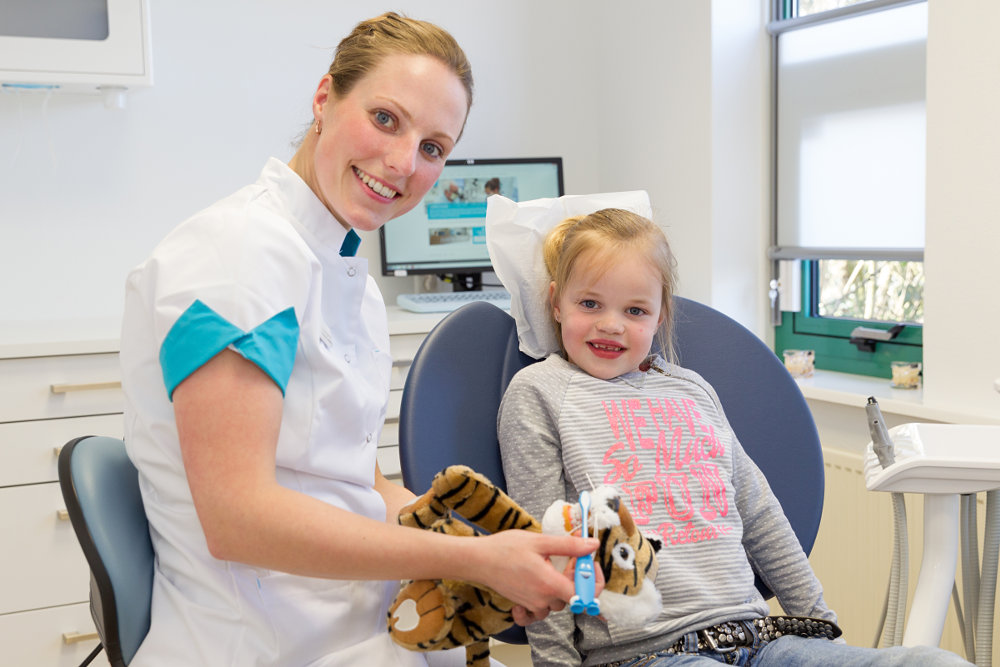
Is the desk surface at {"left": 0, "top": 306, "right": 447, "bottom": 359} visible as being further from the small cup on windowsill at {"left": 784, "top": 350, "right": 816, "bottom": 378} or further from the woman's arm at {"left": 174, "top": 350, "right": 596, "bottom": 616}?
the woman's arm at {"left": 174, "top": 350, "right": 596, "bottom": 616}

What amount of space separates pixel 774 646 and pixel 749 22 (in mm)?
1990

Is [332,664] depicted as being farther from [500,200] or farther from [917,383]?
[917,383]

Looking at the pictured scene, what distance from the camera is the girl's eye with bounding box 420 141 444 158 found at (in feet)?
3.65

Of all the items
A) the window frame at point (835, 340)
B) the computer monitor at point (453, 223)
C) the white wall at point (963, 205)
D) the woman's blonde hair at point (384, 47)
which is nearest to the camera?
the woman's blonde hair at point (384, 47)

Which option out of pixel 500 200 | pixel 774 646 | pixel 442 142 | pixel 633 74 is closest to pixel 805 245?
pixel 633 74

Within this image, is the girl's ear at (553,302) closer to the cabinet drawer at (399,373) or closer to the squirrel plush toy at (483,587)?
the squirrel plush toy at (483,587)

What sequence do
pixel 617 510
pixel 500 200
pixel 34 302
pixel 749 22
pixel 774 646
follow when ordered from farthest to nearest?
1. pixel 749 22
2. pixel 34 302
3. pixel 500 200
4. pixel 774 646
5. pixel 617 510

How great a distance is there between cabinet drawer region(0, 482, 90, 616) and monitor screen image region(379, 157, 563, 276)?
3.69ft

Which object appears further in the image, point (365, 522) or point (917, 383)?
point (917, 383)

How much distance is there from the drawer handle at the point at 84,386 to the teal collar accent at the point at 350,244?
116cm

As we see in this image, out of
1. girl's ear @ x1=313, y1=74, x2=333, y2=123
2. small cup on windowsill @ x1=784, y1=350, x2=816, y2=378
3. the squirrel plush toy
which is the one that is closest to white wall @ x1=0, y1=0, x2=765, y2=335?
small cup on windowsill @ x1=784, y1=350, x2=816, y2=378

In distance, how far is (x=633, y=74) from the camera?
301cm

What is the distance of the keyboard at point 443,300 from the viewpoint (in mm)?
2674

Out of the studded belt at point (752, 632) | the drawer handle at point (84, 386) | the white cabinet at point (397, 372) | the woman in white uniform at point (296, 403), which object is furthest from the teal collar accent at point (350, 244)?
the white cabinet at point (397, 372)
